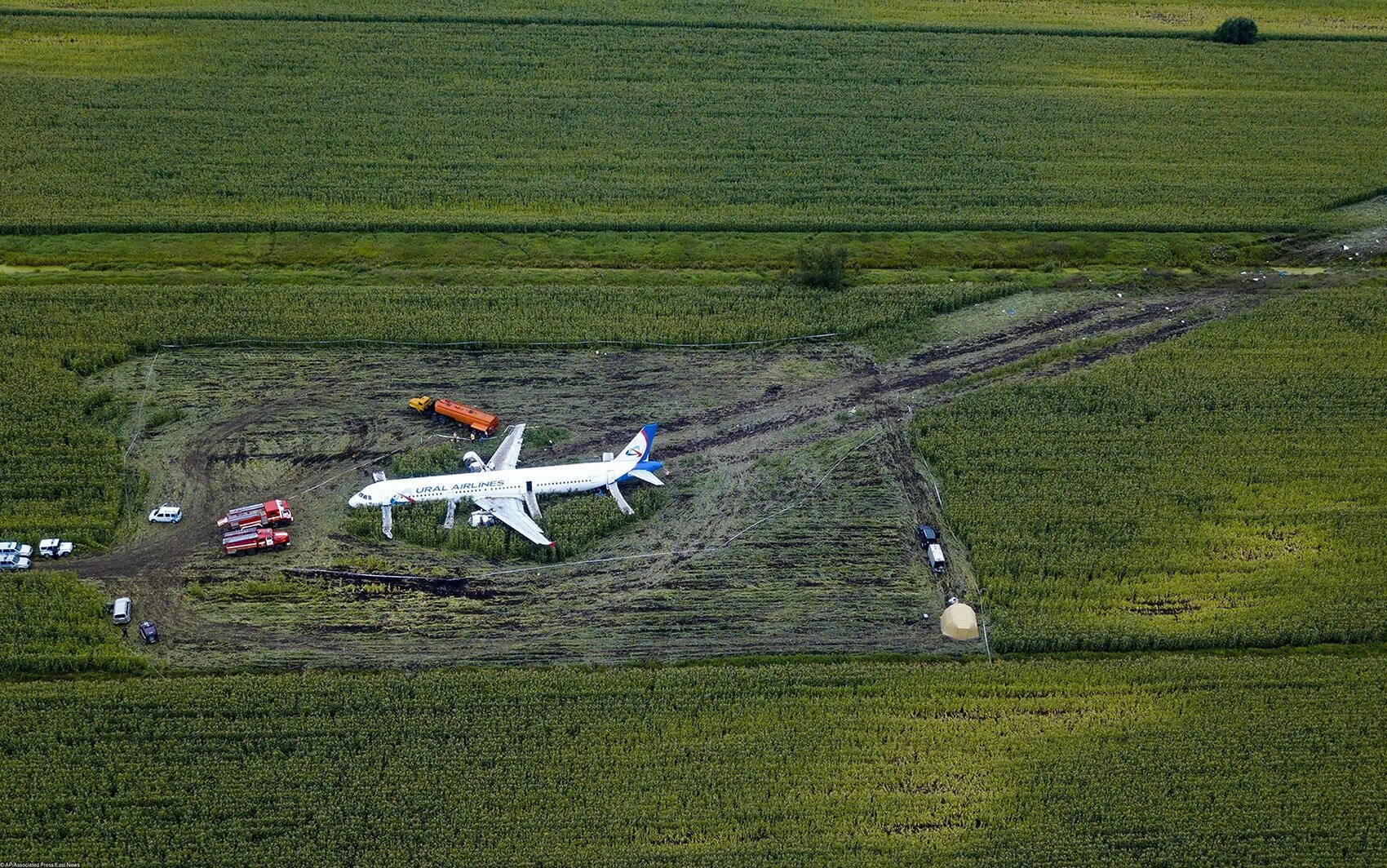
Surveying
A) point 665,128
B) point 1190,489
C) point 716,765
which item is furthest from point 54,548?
point 1190,489

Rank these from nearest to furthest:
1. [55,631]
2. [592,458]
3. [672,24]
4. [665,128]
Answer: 1. [55,631]
2. [592,458]
3. [665,128]
4. [672,24]

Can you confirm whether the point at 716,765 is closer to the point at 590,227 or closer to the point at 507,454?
the point at 507,454

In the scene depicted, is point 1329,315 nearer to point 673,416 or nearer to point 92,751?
point 673,416

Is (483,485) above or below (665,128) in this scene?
below

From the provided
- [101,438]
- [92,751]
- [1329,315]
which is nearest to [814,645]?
[92,751]

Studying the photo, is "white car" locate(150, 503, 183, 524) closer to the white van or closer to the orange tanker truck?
the orange tanker truck

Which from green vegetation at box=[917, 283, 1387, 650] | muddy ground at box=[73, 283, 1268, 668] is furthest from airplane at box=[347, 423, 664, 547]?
green vegetation at box=[917, 283, 1387, 650]

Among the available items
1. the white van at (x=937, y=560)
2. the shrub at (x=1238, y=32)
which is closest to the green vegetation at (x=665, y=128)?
the shrub at (x=1238, y=32)
